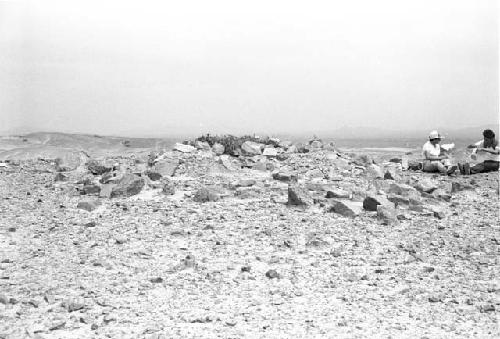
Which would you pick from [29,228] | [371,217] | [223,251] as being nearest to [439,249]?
[371,217]

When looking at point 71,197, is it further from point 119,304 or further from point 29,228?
point 119,304

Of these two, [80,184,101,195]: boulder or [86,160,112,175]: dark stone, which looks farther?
[86,160,112,175]: dark stone

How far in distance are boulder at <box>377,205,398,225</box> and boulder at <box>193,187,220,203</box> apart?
2781mm

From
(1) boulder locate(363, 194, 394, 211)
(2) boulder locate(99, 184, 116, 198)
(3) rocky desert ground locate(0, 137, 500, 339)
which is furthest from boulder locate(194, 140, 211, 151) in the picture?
(1) boulder locate(363, 194, 394, 211)

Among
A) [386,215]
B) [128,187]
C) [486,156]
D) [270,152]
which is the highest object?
[270,152]

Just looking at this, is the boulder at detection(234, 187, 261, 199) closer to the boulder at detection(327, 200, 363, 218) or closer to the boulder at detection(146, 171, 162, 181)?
the boulder at detection(327, 200, 363, 218)

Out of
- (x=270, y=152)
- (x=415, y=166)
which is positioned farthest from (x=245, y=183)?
(x=415, y=166)

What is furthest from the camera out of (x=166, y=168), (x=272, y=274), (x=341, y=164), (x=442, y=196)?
(x=341, y=164)

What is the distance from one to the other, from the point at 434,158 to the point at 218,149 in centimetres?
598

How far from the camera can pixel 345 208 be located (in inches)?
307

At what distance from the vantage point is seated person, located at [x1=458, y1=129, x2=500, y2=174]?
1253 centimetres

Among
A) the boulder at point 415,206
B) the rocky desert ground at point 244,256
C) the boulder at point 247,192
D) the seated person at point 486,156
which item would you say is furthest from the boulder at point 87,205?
the seated person at point 486,156

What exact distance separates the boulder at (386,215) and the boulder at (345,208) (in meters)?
0.34

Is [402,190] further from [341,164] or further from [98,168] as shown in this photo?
[98,168]
